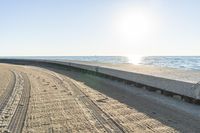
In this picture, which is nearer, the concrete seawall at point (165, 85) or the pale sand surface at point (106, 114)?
the pale sand surface at point (106, 114)

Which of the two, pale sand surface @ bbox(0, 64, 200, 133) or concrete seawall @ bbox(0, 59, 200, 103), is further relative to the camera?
concrete seawall @ bbox(0, 59, 200, 103)

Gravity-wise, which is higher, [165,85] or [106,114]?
[165,85]

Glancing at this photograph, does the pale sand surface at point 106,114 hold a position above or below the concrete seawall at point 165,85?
below

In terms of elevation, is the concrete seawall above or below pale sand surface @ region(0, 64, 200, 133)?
above

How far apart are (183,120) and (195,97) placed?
107 inches

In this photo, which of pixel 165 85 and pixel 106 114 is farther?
pixel 165 85

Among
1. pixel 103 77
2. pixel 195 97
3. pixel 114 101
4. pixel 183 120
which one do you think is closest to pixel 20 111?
pixel 114 101

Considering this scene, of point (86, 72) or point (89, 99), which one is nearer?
point (89, 99)

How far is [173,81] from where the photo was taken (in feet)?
43.8

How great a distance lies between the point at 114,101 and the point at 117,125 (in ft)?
13.2

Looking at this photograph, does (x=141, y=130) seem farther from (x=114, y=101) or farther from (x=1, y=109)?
(x=1, y=109)

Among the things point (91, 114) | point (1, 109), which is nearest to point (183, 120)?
point (91, 114)

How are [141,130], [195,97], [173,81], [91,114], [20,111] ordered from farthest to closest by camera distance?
[173,81], [195,97], [20,111], [91,114], [141,130]

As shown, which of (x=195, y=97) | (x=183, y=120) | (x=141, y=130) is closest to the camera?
(x=141, y=130)
